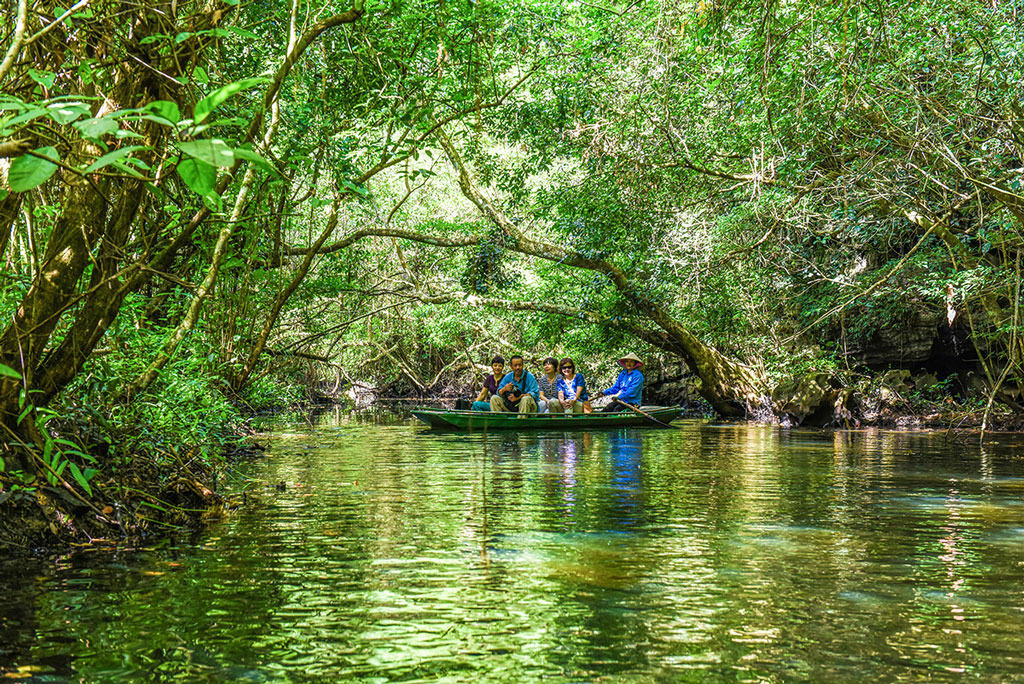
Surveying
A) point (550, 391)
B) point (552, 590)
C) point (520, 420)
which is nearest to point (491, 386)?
point (520, 420)

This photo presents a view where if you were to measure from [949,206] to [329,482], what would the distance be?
9056mm

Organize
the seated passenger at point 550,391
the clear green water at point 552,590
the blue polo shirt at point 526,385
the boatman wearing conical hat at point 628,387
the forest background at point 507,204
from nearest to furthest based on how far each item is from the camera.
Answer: the clear green water at point 552,590, the forest background at point 507,204, the blue polo shirt at point 526,385, the seated passenger at point 550,391, the boatman wearing conical hat at point 628,387

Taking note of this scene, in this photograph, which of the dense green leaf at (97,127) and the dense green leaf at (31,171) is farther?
the dense green leaf at (31,171)

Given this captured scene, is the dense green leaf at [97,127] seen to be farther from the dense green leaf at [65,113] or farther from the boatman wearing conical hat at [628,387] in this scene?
the boatman wearing conical hat at [628,387]

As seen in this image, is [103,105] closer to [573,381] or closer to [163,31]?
[163,31]

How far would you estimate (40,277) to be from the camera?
4445 mm

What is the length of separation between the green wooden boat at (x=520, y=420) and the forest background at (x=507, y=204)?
200cm

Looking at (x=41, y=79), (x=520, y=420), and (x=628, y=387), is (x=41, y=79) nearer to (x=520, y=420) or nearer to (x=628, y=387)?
(x=520, y=420)

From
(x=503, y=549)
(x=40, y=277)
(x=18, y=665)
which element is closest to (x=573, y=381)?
(x=503, y=549)

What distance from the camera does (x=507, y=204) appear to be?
1877cm

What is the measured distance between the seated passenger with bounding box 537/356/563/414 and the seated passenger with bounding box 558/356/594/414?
0.09m

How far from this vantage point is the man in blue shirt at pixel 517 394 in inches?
589

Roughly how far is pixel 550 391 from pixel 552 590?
11.9 metres

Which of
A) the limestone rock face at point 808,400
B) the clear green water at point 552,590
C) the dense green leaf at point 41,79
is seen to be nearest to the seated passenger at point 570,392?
the limestone rock face at point 808,400
